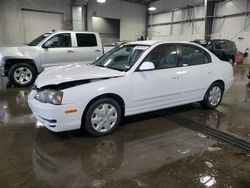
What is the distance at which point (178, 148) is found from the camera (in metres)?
2.97

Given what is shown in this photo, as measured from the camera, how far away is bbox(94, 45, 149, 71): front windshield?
3.56 meters

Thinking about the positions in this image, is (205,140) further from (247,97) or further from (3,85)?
(3,85)

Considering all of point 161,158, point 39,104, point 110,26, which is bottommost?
point 161,158

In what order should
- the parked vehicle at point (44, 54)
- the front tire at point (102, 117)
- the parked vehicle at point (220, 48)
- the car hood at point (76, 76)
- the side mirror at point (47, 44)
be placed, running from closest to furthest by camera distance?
1. the car hood at point (76, 76)
2. the front tire at point (102, 117)
3. the parked vehicle at point (44, 54)
4. the side mirror at point (47, 44)
5. the parked vehicle at point (220, 48)

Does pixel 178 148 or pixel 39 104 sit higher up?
pixel 39 104

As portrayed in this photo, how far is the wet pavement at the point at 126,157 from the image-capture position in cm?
227

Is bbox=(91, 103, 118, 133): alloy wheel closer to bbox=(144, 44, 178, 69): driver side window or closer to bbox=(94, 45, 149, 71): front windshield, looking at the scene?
bbox=(94, 45, 149, 71): front windshield

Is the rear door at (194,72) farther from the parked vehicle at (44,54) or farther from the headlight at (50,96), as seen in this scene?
the parked vehicle at (44,54)

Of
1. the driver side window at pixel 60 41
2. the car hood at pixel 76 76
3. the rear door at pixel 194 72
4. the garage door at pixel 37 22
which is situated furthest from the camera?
the garage door at pixel 37 22

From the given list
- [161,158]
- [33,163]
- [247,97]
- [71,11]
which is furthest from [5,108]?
[71,11]

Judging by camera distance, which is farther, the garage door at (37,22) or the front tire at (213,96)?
the garage door at (37,22)

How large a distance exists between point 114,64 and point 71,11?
40.1 feet

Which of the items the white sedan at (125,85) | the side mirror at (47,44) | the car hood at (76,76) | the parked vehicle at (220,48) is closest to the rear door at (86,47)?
the side mirror at (47,44)

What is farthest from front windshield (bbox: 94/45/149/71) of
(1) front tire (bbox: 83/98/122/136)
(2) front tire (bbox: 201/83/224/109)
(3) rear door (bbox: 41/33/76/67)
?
(3) rear door (bbox: 41/33/76/67)
